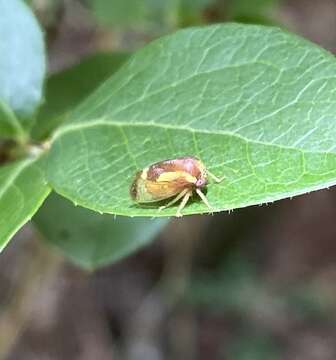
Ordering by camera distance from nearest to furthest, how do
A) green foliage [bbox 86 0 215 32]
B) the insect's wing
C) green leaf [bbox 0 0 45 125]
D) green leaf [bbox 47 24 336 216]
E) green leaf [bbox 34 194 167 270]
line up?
green leaf [bbox 47 24 336 216] → the insect's wing → green leaf [bbox 0 0 45 125] → green leaf [bbox 34 194 167 270] → green foliage [bbox 86 0 215 32]

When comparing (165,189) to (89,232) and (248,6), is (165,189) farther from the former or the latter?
(248,6)

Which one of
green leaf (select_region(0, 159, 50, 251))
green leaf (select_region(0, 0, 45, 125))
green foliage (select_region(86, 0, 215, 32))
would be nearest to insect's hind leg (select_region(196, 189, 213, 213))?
green leaf (select_region(0, 159, 50, 251))

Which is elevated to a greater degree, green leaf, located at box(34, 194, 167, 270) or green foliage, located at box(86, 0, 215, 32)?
green foliage, located at box(86, 0, 215, 32)

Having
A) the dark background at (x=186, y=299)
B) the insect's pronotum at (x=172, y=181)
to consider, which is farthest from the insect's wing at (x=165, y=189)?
the dark background at (x=186, y=299)

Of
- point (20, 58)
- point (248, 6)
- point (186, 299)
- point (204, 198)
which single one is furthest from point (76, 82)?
point (186, 299)

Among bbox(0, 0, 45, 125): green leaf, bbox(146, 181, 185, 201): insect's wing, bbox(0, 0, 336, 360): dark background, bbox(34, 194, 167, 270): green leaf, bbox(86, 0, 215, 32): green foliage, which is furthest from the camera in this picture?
bbox(0, 0, 336, 360): dark background

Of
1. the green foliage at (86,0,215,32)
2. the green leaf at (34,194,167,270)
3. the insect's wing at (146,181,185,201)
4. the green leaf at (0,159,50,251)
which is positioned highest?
the green leaf at (0,159,50,251)

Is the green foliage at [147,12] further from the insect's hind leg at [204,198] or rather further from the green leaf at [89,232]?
the insect's hind leg at [204,198]

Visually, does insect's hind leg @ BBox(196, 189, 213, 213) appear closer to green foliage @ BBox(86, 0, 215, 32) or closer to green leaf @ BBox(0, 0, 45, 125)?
green leaf @ BBox(0, 0, 45, 125)

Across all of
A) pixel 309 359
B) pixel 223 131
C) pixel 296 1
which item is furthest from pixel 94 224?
pixel 296 1
